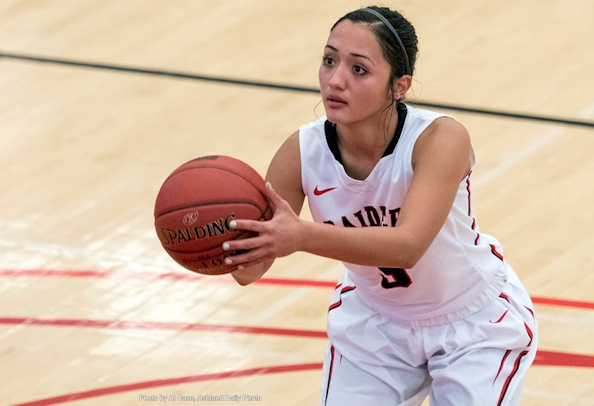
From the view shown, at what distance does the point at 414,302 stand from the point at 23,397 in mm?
2200

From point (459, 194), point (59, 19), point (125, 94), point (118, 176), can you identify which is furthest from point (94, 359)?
point (59, 19)

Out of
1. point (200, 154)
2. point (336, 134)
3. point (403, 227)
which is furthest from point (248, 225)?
point (200, 154)

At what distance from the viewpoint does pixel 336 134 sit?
4234 mm

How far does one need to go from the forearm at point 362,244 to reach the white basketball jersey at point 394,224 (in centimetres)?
43

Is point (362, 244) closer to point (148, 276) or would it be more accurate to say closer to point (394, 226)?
point (394, 226)

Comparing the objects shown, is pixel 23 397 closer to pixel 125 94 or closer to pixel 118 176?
pixel 118 176

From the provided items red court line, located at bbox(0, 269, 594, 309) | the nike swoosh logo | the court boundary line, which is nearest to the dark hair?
the nike swoosh logo

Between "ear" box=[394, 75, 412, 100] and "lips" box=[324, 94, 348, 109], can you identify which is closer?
"lips" box=[324, 94, 348, 109]

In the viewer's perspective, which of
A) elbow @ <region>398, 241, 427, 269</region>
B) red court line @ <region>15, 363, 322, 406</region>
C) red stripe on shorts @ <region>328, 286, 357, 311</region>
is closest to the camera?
elbow @ <region>398, 241, 427, 269</region>

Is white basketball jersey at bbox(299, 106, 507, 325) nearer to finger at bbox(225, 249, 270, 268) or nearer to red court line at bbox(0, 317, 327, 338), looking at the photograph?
finger at bbox(225, 249, 270, 268)

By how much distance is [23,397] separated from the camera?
18.3 ft

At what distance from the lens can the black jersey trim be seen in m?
4.09

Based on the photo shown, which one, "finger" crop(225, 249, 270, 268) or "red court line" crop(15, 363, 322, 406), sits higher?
"finger" crop(225, 249, 270, 268)

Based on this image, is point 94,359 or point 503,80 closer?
point 94,359
